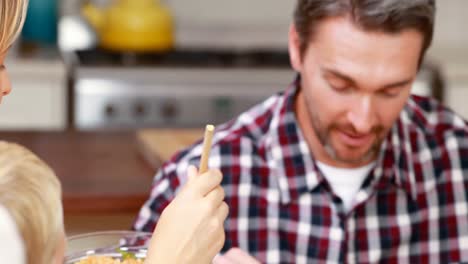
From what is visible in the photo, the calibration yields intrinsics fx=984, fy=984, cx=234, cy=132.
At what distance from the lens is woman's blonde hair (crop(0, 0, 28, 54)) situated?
2.26 feet

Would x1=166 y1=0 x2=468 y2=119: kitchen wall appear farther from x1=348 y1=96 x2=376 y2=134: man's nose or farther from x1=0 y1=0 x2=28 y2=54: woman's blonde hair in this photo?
x1=0 y1=0 x2=28 y2=54: woman's blonde hair

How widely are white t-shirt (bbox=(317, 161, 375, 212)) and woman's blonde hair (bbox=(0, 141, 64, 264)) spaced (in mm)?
1103

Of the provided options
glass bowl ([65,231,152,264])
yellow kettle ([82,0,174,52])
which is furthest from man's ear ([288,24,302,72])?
yellow kettle ([82,0,174,52])

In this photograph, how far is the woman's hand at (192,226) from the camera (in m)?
0.78

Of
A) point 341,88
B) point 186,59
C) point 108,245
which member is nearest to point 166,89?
point 186,59

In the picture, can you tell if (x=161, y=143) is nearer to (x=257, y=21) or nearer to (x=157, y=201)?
(x=157, y=201)

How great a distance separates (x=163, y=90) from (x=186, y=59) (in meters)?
0.24

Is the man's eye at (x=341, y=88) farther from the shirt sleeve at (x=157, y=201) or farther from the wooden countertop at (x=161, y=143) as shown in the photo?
the wooden countertop at (x=161, y=143)

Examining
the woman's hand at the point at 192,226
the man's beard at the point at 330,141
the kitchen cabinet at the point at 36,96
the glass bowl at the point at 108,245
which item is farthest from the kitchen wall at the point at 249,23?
the woman's hand at the point at 192,226

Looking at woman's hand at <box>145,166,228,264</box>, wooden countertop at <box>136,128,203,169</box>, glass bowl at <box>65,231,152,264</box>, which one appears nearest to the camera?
woman's hand at <box>145,166,228,264</box>

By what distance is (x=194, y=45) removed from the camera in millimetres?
4105

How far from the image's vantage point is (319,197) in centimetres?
177

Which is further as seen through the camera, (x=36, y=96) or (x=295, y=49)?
(x=36, y=96)

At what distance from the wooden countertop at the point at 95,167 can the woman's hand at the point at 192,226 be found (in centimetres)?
113
